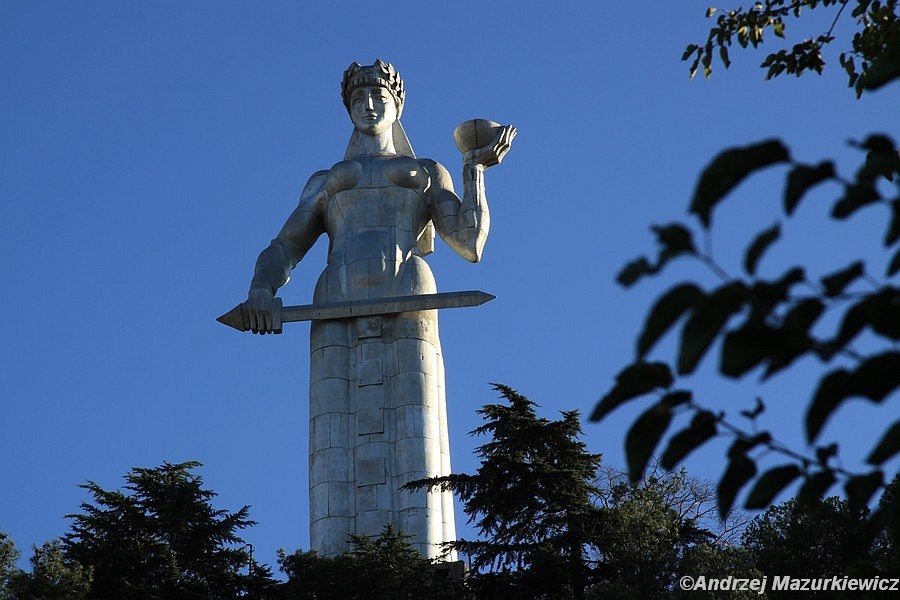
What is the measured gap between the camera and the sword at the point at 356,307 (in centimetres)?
1828

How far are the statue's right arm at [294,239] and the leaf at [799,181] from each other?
51.5ft

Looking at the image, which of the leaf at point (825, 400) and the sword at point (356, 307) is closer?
the leaf at point (825, 400)

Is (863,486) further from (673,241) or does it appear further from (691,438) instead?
(673,241)

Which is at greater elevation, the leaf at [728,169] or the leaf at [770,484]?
the leaf at [728,169]

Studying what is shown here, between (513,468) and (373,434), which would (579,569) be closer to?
(513,468)

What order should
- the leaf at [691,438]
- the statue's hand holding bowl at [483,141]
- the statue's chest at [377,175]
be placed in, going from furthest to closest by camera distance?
the statue's chest at [377,175] → the statue's hand holding bowl at [483,141] → the leaf at [691,438]

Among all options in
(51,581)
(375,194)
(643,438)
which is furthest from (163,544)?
(643,438)

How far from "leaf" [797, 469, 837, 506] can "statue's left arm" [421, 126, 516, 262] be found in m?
15.1

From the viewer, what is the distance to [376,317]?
1862cm

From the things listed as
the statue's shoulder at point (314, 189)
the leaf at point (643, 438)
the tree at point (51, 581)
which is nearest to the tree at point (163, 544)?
the tree at point (51, 581)

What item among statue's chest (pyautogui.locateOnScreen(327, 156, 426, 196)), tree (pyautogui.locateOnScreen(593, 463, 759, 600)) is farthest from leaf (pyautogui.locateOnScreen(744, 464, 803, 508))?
statue's chest (pyautogui.locateOnScreen(327, 156, 426, 196))

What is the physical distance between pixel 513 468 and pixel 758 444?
1130 centimetres

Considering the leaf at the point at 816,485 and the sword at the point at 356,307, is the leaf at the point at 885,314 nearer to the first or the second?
the leaf at the point at 816,485

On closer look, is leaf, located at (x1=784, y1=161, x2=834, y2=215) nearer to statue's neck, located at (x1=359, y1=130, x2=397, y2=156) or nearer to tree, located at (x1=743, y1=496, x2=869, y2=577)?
tree, located at (x1=743, y1=496, x2=869, y2=577)
